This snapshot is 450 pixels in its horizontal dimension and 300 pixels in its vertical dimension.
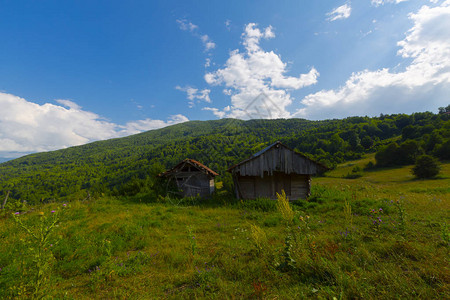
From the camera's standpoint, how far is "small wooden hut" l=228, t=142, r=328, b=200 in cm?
1197

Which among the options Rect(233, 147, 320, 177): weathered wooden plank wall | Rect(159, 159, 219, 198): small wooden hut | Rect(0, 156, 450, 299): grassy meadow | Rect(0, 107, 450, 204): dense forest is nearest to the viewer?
Rect(0, 156, 450, 299): grassy meadow

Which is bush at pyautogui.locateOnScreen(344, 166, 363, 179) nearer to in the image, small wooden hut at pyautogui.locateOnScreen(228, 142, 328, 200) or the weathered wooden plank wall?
small wooden hut at pyautogui.locateOnScreen(228, 142, 328, 200)

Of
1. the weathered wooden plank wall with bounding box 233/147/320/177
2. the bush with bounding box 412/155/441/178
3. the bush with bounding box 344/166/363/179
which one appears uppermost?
the weathered wooden plank wall with bounding box 233/147/320/177

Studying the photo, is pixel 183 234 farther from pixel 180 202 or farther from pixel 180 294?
pixel 180 202

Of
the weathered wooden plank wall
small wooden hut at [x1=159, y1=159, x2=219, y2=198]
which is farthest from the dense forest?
the weathered wooden plank wall

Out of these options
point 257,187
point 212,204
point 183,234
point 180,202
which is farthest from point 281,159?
point 180,202

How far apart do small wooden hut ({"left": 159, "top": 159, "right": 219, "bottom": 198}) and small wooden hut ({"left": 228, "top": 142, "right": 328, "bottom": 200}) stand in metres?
4.33

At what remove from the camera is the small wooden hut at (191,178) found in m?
16.1

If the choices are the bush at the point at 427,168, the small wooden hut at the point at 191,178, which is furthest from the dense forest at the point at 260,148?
the bush at the point at 427,168

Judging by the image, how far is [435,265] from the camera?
3.18 m

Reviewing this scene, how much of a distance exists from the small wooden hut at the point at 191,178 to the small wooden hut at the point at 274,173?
170 inches

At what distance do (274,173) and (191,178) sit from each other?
27.3 ft

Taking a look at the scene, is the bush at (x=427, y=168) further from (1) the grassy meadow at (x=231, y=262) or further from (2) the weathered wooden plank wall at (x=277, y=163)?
(2) the weathered wooden plank wall at (x=277, y=163)

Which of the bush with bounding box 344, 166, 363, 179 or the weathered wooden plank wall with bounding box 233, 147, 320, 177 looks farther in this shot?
the bush with bounding box 344, 166, 363, 179
